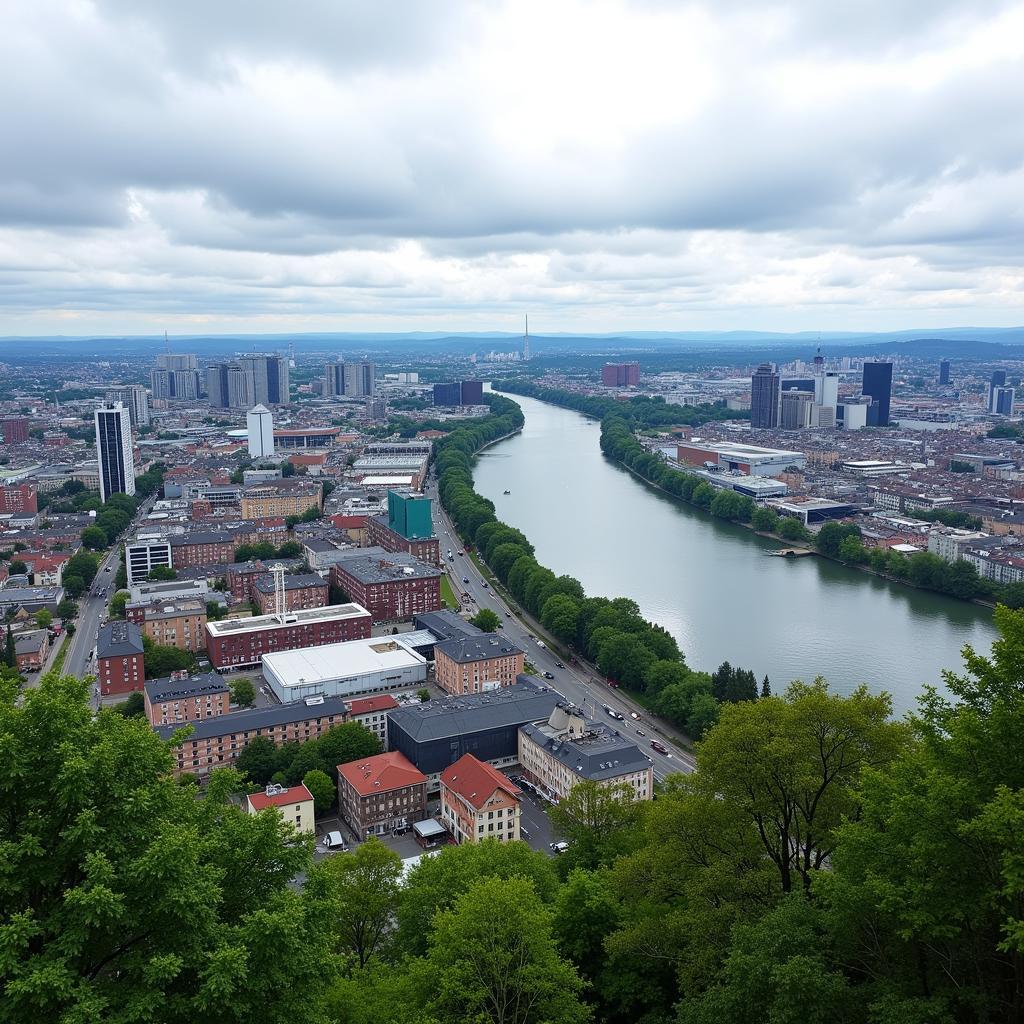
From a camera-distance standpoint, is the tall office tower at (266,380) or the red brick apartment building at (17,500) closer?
the red brick apartment building at (17,500)

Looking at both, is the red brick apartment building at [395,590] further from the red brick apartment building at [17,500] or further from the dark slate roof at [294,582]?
the red brick apartment building at [17,500]

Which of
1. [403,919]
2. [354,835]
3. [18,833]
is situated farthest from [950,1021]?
[354,835]

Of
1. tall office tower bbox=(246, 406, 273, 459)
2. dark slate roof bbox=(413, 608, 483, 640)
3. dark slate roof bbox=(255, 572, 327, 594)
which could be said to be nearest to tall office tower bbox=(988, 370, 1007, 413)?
tall office tower bbox=(246, 406, 273, 459)

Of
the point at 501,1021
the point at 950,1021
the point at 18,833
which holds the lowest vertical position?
the point at 501,1021

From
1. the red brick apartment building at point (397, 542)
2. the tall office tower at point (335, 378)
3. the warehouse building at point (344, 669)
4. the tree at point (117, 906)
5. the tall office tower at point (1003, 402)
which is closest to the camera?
the tree at point (117, 906)

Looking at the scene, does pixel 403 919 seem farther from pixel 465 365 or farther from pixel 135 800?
pixel 465 365

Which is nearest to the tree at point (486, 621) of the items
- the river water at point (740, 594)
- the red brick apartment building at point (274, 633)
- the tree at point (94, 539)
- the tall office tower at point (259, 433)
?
the red brick apartment building at point (274, 633)

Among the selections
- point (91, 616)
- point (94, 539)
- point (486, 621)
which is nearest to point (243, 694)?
point (486, 621)
